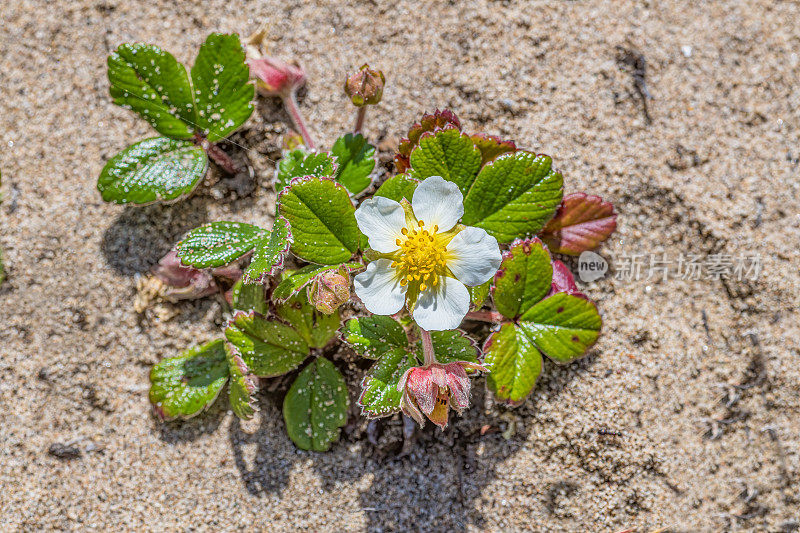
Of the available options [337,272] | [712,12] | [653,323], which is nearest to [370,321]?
[337,272]

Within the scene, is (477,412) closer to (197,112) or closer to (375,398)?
(375,398)

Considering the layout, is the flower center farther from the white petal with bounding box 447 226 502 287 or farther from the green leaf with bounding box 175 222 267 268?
the green leaf with bounding box 175 222 267 268

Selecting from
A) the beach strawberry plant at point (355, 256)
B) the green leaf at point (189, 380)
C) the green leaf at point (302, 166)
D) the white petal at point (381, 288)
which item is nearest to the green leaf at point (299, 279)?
the beach strawberry plant at point (355, 256)

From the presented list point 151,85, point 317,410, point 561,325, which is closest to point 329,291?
point 317,410

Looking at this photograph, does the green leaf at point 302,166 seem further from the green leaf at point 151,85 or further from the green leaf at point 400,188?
the green leaf at point 151,85

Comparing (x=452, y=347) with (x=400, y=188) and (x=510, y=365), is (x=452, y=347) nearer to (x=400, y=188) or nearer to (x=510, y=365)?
(x=510, y=365)

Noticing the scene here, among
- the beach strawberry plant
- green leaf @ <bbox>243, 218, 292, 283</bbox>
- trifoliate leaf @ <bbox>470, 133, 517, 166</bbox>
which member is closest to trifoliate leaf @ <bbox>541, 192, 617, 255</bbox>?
the beach strawberry plant

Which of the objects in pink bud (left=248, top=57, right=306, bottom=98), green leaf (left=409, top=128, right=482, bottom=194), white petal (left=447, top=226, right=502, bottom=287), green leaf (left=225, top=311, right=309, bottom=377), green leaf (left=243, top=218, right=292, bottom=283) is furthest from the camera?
pink bud (left=248, top=57, right=306, bottom=98)
